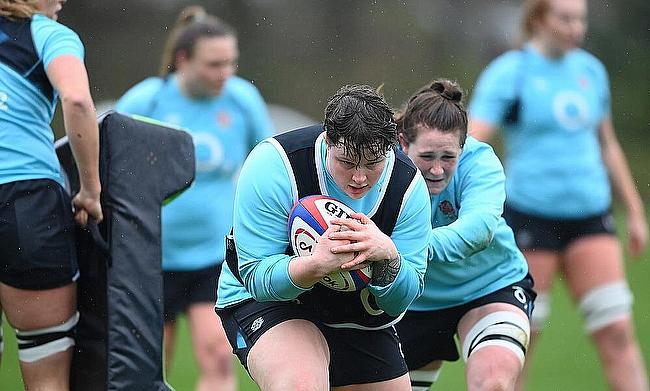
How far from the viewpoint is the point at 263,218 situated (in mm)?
3756

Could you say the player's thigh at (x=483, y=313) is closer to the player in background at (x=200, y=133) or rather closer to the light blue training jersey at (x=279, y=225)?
the light blue training jersey at (x=279, y=225)

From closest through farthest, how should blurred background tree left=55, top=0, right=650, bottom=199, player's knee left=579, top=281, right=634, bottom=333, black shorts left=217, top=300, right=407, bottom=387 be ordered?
black shorts left=217, top=300, right=407, bottom=387
player's knee left=579, top=281, right=634, bottom=333
blurred background tree left=55, top=0, right=650, bottom=199

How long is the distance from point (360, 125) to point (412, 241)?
1.73 ft

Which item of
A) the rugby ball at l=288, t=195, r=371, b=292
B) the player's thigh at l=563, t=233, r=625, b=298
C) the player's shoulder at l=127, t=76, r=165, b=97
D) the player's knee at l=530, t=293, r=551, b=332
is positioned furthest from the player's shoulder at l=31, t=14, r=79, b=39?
the player's thigh at l=563, t=233, r=625, b=298

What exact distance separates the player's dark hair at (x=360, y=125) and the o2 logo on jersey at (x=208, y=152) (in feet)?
9.81

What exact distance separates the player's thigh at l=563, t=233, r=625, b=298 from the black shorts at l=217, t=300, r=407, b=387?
232 centimetres

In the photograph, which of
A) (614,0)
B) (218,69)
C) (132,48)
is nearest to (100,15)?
(132,48)

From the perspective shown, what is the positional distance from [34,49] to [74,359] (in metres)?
1.34

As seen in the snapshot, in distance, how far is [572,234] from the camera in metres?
6.29

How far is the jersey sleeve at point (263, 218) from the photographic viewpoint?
3.74m

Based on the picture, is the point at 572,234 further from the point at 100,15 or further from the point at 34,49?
the point at 100,15

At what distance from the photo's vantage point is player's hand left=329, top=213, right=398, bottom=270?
11.4ft

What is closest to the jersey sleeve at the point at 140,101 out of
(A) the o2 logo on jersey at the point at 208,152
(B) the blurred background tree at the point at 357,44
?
(A) the o2 logo on jersey at the point at 208,152

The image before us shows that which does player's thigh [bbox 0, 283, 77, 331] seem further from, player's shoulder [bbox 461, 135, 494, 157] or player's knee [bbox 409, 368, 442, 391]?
player's shoulder [bbox 461, 135, 494, 157]
